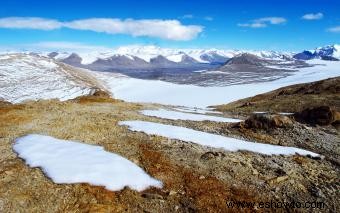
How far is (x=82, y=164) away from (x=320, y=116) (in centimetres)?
2567

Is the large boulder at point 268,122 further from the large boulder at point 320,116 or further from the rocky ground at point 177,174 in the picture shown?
the large boulder at point 320,116

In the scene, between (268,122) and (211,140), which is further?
(268,122)

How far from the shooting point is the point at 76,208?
16891 millimetres

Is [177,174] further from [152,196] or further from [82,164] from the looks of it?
[82,164]

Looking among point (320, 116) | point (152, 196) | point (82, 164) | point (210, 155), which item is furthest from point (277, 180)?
point (320, 116)

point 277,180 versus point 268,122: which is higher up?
point 268,122

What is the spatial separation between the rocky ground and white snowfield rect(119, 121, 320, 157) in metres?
0.99

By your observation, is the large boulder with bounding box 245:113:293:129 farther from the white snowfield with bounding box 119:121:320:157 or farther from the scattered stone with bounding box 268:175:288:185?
the scattered stone with bounding box 268:175:288:185

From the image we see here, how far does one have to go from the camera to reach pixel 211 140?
27.6 metres

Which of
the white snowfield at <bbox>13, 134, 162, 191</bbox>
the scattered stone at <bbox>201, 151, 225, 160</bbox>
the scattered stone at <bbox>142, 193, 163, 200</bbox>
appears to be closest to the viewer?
the scattered stone at <bbox>142, 193, 163, 200</bbox>

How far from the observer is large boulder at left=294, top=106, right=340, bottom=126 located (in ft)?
122

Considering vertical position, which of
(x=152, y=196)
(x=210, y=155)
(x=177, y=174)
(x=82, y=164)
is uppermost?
(x=82, y=164)

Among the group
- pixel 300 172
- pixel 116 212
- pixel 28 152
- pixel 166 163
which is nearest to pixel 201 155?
pixel 166 163

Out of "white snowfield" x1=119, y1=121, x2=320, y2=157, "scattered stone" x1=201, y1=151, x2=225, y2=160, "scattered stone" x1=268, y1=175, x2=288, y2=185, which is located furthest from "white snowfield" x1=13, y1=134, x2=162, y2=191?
"white snowfield" x1=119, y1=121, x2=320, y2=157
